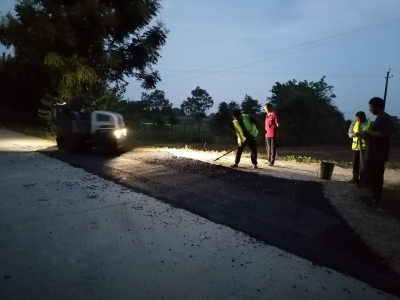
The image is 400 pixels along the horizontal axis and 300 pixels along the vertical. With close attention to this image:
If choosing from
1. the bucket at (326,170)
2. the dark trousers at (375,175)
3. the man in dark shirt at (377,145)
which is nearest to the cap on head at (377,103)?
the man in dark shirt at (377,145)

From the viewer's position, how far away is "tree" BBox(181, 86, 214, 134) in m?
50.0

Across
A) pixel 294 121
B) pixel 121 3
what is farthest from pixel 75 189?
pixel 294 121

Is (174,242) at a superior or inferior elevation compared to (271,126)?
inferior

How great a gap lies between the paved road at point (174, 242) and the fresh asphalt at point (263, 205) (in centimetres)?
2

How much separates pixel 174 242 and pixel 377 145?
146 inches

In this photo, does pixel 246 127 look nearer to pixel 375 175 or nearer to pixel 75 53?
pixel 375 175

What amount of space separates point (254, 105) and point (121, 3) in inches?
1124

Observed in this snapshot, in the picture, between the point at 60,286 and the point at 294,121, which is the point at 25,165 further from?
the point at 294,121

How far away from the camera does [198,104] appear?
164 ft

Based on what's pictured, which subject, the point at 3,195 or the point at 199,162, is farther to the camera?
the point at 199,162

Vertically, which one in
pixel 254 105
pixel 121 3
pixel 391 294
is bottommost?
pixel 391 294

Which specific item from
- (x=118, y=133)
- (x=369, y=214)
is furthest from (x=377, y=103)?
(x=118, y=133)

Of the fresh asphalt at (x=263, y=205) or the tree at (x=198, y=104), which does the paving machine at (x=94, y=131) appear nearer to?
the fresh asphalt at (x=263, y=205)

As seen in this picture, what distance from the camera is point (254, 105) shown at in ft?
148
